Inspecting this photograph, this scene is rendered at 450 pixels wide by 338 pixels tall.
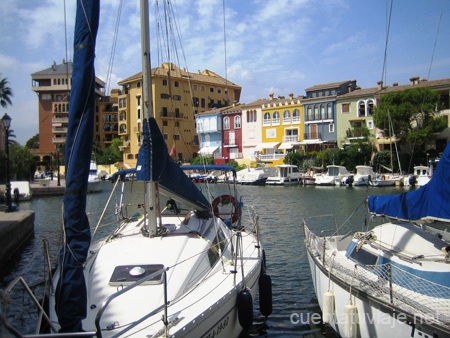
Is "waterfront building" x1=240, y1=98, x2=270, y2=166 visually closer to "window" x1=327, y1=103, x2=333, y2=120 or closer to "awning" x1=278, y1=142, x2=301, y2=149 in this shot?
"awning" x1=278, y1=142, x2=301, y2=149

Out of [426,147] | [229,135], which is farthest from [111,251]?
[229,135]

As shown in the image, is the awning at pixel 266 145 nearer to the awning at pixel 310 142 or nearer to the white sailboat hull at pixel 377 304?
the awning at pixel 310 142

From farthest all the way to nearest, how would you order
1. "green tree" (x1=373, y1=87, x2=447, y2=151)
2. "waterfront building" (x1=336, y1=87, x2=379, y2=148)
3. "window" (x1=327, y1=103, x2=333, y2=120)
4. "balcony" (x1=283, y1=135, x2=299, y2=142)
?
"balcony" (x1=283, y1=135, x2=299, y2=142), "window" (x1=327, y1=103, x2=333, y2=120), "waterfront building" (x1=336, y1=87, x2=379, y2=148), "green tree" (x1=373, y1=87, x2=447, y2=151)

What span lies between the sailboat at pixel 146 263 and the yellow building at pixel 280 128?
58291mm

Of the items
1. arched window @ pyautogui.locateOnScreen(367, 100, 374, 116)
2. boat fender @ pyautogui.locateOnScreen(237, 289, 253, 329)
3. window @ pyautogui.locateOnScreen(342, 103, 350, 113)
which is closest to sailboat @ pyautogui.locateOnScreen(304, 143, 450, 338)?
boat fender @ pyautogui.locateOnScreen(237, 289, 253, 329)

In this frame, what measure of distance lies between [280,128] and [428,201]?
210 ft

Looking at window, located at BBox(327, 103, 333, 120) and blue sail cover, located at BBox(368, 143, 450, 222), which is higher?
window, located at BBox(327, 103, 333, 120)

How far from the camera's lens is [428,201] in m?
7.98

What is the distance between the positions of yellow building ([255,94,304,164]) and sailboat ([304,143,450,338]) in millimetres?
57775

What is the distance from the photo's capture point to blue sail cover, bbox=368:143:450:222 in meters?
7.53

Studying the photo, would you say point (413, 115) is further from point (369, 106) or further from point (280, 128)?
point (280, 128)

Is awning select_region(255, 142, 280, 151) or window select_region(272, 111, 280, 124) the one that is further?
window select_region(272, 111, 280, 124)

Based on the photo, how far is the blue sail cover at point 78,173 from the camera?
18.7ft

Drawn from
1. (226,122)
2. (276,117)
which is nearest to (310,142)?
(276,117)
